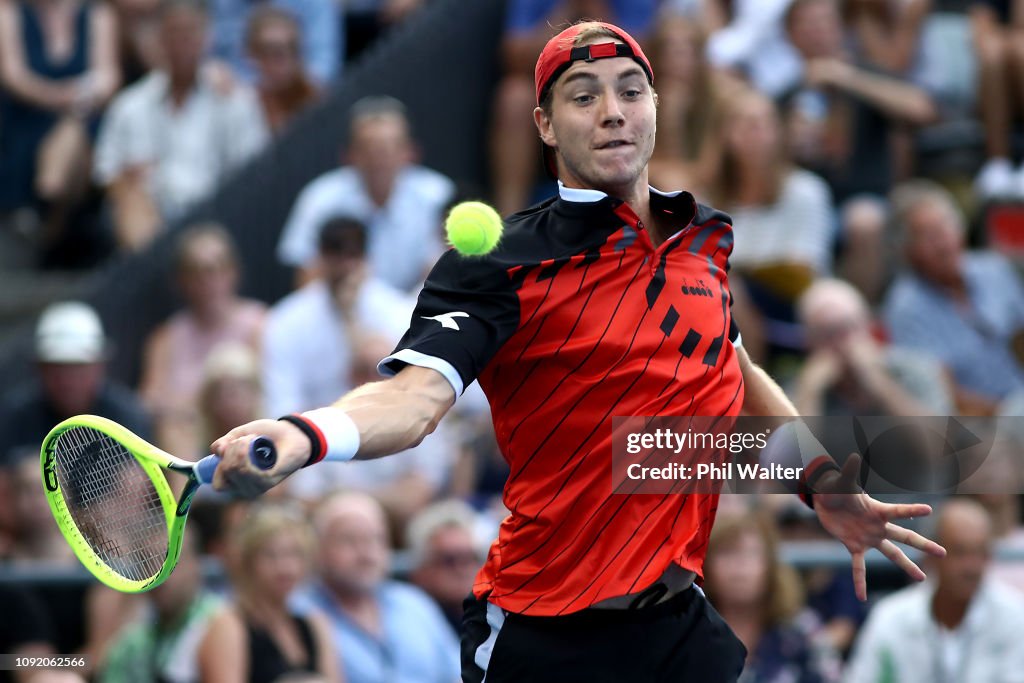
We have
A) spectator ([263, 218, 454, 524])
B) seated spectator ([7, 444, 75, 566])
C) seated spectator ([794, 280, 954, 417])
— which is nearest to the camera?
seated spectator ([7, 444, 75, 566])

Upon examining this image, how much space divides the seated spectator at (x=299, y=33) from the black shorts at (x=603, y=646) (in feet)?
22.9

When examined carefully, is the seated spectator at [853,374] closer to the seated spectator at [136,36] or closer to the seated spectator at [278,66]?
the seated spectator at [278,66]

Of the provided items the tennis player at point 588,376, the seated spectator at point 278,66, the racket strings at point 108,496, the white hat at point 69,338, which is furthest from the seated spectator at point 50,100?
the tennis player at point 588,376

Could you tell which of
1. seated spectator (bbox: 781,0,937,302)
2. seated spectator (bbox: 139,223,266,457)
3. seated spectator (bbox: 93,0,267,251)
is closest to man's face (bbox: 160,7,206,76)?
seated spectator (bbox: 93,0,267,251)

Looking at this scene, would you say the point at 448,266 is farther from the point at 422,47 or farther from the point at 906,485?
the point at 422,47

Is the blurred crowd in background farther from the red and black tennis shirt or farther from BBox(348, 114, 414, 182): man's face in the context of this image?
the red and black tennis shirt

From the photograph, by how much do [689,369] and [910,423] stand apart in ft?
9.69

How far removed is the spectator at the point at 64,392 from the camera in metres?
8.13

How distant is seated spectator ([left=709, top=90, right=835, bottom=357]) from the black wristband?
5658 millimetres

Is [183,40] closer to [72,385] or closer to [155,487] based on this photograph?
[72,385]

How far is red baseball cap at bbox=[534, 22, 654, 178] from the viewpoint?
12.8 ft

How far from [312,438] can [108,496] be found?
3.29ft

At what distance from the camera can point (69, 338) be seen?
27.0ft

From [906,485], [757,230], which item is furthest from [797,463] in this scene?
[757,230]
